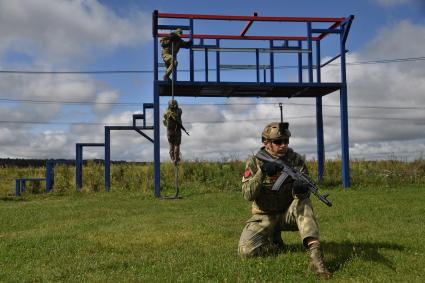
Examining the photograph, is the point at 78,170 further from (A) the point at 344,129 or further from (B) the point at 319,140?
(A) the point at 344,129

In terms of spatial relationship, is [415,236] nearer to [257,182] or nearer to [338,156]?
[257,182]

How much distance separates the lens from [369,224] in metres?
8.57

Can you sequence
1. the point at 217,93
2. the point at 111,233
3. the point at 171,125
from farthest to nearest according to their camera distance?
the point at 217,93 < the point at 171,125 < the point at 111,233

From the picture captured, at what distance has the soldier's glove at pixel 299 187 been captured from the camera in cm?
533

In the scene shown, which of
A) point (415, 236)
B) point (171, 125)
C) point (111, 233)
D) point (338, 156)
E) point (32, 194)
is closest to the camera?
point (415, 236)

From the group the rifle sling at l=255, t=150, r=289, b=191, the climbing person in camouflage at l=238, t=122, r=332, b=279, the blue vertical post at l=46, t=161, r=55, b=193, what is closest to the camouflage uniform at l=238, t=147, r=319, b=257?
the climbing person in camouflage at l=238, t=122, r=332, b=279

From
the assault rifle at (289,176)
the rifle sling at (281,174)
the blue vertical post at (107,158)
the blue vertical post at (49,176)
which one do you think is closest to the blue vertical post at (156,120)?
the blue vertical post at (107,158)

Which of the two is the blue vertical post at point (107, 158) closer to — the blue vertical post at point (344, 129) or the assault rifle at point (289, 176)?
the blue vertical post at point (344, 129)

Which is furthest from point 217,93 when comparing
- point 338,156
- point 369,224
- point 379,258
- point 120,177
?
point 379,258

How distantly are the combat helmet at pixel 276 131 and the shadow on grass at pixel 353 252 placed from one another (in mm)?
1499

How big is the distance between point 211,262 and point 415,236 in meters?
3.22

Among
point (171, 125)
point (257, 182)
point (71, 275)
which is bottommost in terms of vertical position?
point (71, 275)

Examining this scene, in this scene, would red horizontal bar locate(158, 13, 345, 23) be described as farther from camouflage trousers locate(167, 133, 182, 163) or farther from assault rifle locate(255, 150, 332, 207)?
assault rifle locate(255, 150, 332, 207)

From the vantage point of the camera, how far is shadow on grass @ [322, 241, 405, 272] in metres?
5.48
